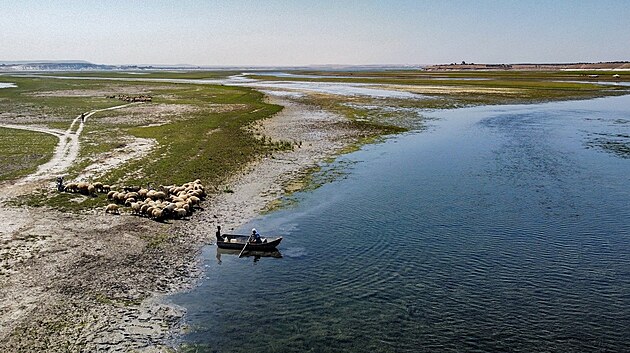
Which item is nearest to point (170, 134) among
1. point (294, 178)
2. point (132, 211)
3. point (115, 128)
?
point (115, 128)

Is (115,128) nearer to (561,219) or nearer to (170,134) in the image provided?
(170,134)

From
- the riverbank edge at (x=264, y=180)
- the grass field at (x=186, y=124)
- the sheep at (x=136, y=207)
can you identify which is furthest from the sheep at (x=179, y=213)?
the grass field at (x=186, y=124)

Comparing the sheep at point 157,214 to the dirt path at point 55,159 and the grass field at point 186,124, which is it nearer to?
the grass field at point 186,124

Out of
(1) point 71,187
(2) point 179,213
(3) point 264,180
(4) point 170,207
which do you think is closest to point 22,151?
(1) point 71,187

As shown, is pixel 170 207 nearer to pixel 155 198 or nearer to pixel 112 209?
pixel 155 198

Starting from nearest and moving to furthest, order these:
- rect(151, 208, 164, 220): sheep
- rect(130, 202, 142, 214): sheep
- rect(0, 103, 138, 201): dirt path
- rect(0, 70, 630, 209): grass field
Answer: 1. rect(151, 208, 164, 220): sheep
2. rect(130, 202, 142, 214): sheep
3. rect(0, 103, 138, 201): dirt path
4. rect(0, 70, 630, 209): grass field

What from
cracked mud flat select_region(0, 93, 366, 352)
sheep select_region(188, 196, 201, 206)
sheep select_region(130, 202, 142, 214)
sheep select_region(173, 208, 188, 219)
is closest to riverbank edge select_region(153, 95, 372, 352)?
cracked mud flat select_region(0, 93, 366, 352)

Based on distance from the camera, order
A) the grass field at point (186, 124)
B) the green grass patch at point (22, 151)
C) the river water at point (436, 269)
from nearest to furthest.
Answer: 1. the river water at point (436, 269)
2. the green grass patch at point (22, 151)
3. the grass field at point (186, 124)

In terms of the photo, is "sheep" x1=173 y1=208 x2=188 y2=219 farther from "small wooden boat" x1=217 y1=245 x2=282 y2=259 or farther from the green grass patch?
the green grass patch
